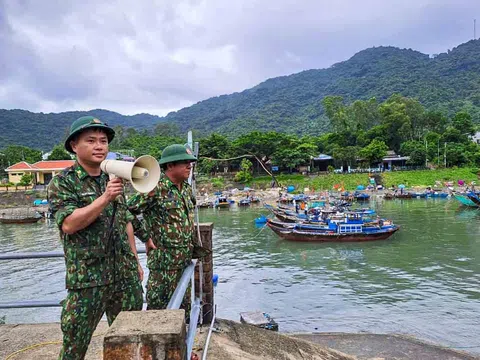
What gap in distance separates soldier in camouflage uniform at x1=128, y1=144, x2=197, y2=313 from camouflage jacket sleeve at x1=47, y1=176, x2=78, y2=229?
0.64m

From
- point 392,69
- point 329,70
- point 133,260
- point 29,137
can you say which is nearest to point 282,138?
point 133,260

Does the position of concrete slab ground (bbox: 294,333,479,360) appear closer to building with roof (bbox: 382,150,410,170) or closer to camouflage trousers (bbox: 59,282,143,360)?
camouflage trousers (bbox: 59,282,143,360)

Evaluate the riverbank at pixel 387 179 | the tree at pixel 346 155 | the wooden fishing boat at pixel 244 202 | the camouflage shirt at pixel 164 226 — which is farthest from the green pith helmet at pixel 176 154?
the tree at pixel 346 155

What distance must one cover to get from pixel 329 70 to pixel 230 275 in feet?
605

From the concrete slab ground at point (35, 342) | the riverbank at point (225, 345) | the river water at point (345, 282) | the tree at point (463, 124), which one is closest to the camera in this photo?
the concrete slab ground at point (35, 342)

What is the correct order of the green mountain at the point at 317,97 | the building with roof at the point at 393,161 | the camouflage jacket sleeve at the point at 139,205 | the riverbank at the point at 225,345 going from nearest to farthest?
the camouflage jacket sleeve at the point at 139,205 → the riverbank at the point at 225,345 → the building with roof at the point at 393,161 → the green mountain at the point at 317,97

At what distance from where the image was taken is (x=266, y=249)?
17.7 meters

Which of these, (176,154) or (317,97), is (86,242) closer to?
(176,154)

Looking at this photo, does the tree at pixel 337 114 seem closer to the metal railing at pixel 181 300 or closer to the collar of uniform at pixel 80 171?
the metal railing at pixel 181 300

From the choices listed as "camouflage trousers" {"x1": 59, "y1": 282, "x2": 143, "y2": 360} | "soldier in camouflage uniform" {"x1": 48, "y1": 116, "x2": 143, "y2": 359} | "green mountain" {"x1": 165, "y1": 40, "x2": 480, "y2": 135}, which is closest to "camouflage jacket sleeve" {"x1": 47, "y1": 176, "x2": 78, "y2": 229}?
"soldier in camouflage uniform" {"x1": 48, "y1": 116, "x2": 143, "y2": 359}

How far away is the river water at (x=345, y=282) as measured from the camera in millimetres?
8617

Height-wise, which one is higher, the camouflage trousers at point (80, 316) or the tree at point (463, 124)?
the tree at point (463, 124)

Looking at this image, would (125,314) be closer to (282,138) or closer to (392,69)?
(282,138)

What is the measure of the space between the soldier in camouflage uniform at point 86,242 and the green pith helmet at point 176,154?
0.58 meters
